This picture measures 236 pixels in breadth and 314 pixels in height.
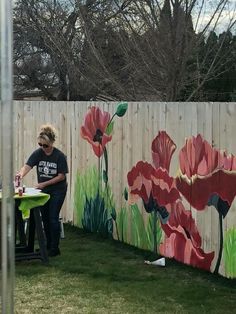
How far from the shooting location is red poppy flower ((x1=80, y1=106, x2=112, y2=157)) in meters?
9.27

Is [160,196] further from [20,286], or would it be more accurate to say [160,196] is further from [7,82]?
[7,82]

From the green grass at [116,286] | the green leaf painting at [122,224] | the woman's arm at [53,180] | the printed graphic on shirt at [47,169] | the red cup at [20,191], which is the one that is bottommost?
the green grass at [116,286]

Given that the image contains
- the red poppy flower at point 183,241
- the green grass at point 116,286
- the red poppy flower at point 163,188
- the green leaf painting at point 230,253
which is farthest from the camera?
the red poppy flower at point 163,188

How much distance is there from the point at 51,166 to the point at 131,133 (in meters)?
1.22

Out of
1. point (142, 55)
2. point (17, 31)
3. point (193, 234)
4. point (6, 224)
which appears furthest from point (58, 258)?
point (17, 31)

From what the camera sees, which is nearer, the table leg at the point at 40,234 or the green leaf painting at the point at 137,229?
the table leg at the point at 40,234

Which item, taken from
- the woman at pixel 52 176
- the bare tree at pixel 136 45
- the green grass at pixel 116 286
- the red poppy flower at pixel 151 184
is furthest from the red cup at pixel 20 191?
the bare tree at pixel 136 45

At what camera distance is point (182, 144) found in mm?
7441

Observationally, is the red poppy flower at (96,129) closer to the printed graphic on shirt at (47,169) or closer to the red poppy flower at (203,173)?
the printed graphic on shirt at (47,169)

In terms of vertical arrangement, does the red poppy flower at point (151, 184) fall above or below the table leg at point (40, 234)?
above

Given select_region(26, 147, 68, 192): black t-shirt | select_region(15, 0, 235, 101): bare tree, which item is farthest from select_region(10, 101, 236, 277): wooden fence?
select_region(15, 0, 235, 101): bare tree

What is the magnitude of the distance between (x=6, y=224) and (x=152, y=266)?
175 inches

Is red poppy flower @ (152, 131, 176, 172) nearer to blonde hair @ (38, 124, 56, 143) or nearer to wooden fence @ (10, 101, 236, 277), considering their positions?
wooden fence @ (10, 101, 236, 277)

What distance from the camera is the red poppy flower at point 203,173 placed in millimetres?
6605
